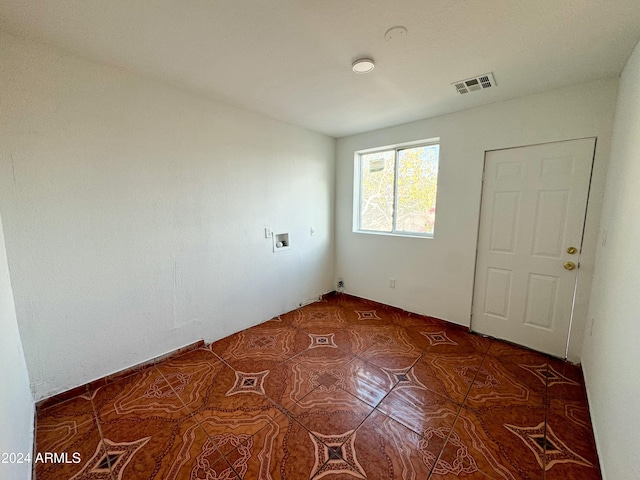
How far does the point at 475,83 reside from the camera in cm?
213

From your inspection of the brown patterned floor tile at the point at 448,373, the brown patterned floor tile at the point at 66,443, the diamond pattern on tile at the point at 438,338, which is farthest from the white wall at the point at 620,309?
the brown patterned floor tile at the point at 66,443

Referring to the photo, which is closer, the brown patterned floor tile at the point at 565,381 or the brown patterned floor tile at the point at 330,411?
the brown patterned floor tile at the point at 330,411

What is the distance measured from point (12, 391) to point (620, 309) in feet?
10.6

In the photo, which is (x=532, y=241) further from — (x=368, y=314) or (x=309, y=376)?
(x=309, y=376)

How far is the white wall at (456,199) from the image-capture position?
7.01ft

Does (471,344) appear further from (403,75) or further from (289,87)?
(289,87)

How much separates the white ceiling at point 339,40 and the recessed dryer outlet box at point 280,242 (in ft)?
5.17

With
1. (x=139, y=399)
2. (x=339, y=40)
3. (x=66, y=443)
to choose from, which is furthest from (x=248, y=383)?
(x=339, y=40)

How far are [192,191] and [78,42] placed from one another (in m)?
1.17

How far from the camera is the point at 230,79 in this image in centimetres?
210

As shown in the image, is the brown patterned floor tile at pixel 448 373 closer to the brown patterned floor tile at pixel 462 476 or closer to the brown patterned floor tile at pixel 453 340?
the brown patterned floor tile at pixel 453 340

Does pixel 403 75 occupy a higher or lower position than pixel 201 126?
higher

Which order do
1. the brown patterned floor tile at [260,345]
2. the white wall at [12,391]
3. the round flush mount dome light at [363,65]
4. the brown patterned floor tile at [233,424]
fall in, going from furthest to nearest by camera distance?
the brown patterned floor tile at [260,345] < the round flush mount dome light at [363,65] < the brown patterned floor tile at [233,424] < the white wall at [12,391]

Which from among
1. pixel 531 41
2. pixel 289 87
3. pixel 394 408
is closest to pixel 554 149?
pixel 531 41
